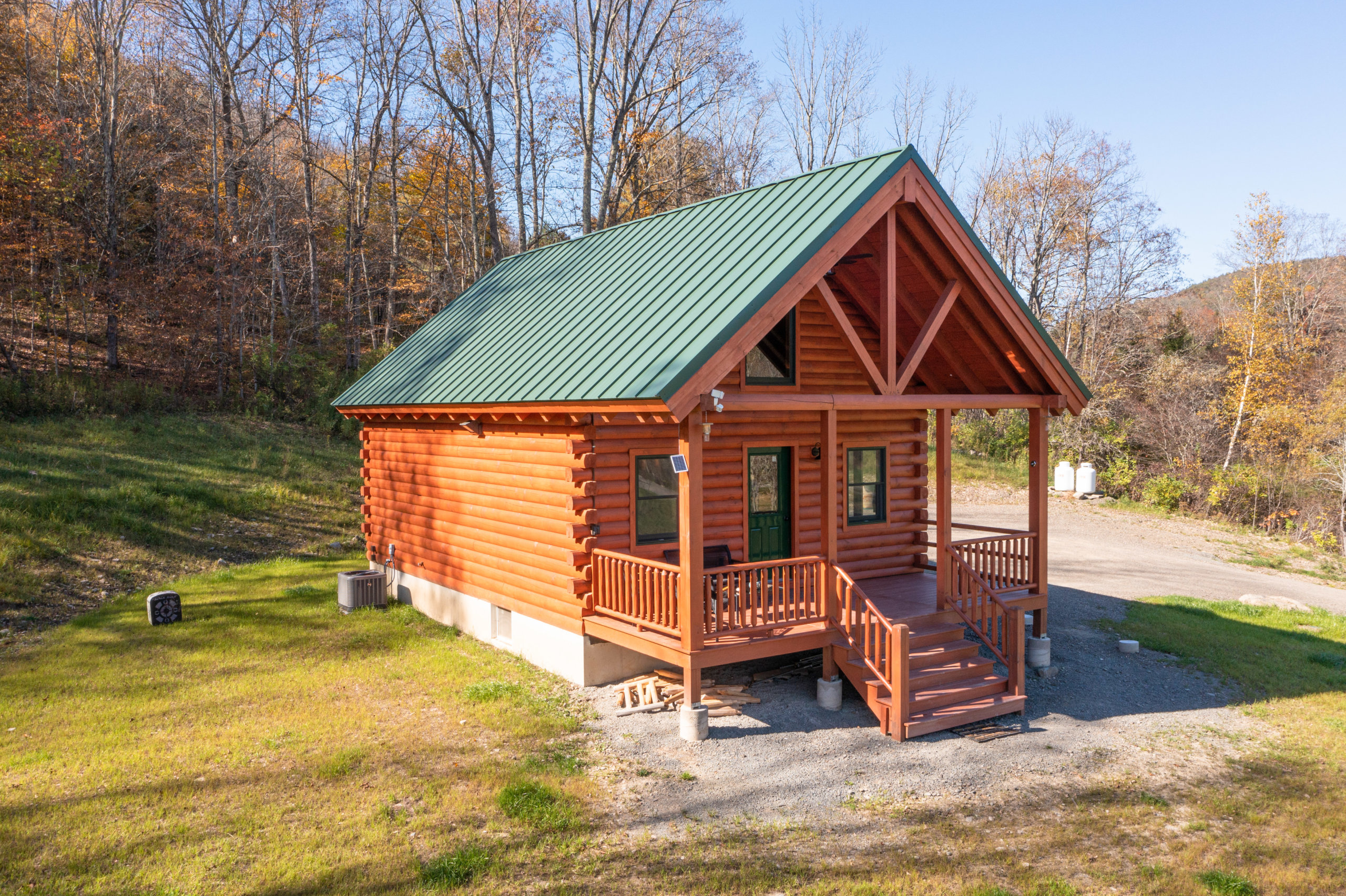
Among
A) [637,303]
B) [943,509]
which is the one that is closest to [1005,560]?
[943,509]

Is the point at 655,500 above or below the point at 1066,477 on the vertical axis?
above

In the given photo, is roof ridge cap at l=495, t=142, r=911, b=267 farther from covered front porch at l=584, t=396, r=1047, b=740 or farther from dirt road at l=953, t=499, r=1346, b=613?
dirt road at l=953, t=499, r=1346, b=613

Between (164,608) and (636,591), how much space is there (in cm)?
865

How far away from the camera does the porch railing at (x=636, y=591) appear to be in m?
9.79

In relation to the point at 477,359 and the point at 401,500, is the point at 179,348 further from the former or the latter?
the point at 477,359

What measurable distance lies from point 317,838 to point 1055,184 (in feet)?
133

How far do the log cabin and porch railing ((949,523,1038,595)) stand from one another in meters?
0.05

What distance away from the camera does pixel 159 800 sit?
7.95m

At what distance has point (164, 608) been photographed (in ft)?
45.8

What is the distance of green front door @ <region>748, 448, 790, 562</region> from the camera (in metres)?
13.0

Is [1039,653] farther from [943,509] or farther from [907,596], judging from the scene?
[943,509]

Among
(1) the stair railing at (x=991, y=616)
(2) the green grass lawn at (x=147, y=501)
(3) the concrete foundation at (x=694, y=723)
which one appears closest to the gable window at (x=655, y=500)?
(3) the concrete foundation at (x=694, y=723)

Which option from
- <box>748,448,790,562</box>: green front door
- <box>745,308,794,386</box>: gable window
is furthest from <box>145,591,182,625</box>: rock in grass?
<box>745,308,794,386</box>: gable window

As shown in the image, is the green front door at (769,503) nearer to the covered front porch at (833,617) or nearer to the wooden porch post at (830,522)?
the covered front porch at (833,617)
